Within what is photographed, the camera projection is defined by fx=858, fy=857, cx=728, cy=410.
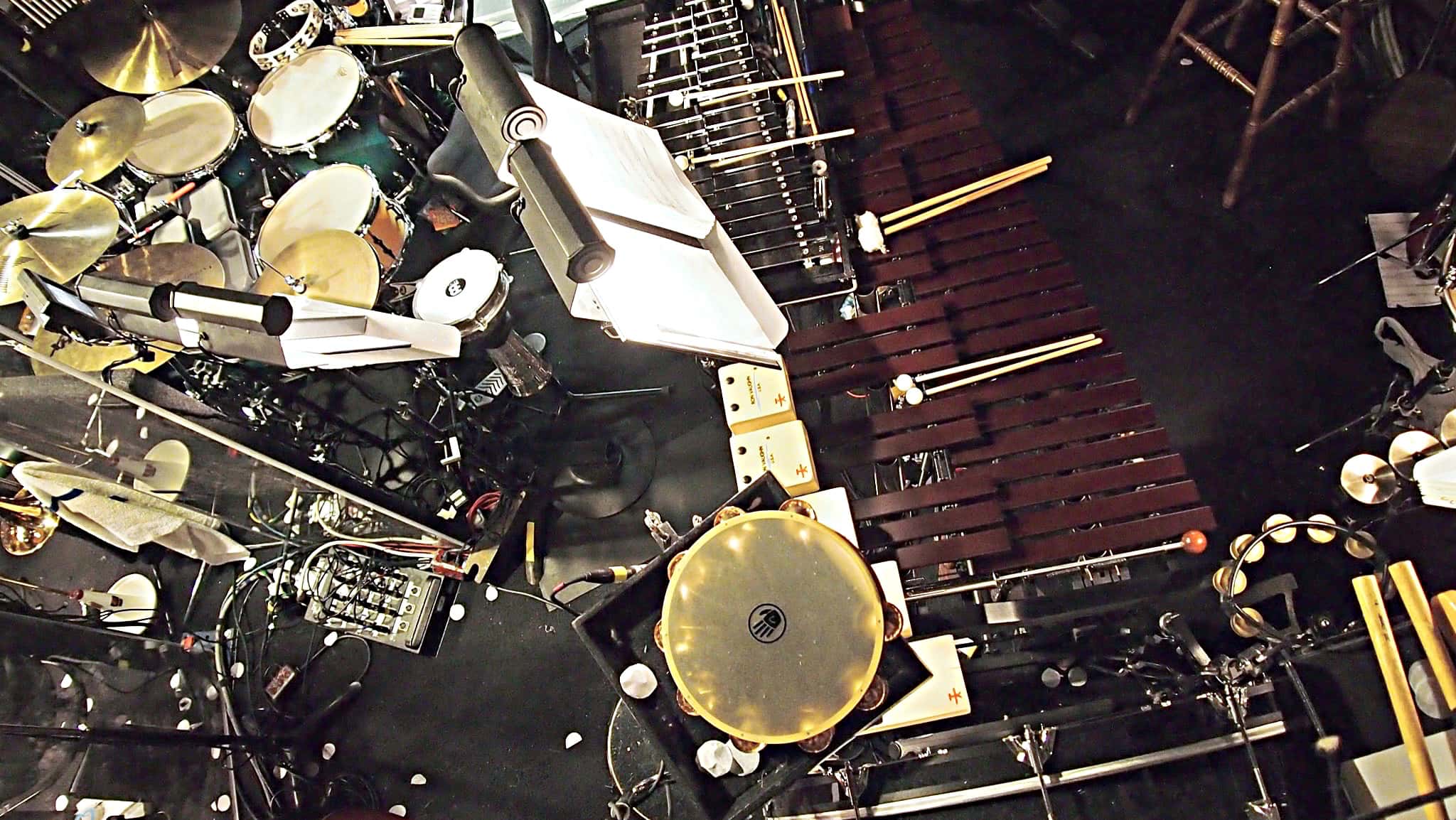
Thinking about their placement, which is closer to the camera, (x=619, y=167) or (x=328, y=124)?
(x=619, y=167)

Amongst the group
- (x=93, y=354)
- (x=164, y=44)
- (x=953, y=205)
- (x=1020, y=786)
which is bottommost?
(x=1020, y=786)

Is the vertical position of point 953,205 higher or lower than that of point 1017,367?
higher

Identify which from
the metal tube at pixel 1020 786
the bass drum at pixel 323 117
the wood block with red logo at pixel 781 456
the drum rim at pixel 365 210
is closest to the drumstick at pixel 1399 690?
the metal tube at pixel 1020 786

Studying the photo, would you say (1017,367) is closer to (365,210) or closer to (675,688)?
(675,688)

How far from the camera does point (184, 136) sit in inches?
170

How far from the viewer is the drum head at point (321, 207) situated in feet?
12.8

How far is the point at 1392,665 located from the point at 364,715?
372 cm

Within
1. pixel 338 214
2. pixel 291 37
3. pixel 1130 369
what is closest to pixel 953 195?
pixel 1130 369

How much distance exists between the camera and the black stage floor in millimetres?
3492

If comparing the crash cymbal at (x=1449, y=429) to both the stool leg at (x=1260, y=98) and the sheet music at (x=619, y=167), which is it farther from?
the sheet music at (x=619, y=167)

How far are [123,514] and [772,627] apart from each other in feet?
10.5

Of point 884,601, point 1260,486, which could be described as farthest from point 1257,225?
point 884,601

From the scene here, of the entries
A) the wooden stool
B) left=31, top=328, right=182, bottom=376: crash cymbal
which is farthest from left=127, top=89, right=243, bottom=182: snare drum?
the wooden stool

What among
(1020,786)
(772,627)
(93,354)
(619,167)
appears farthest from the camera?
(93,354)
